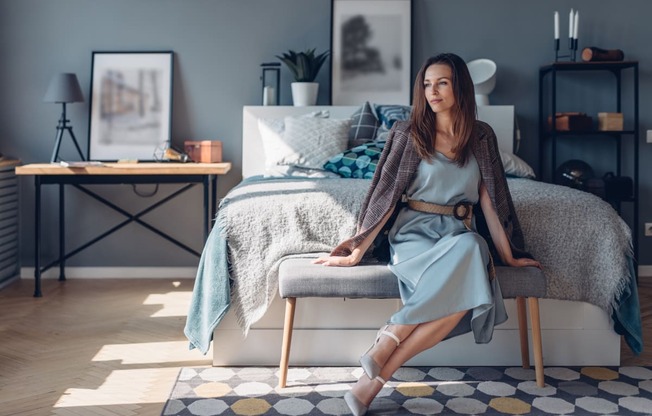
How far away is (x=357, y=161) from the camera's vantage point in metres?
4.09

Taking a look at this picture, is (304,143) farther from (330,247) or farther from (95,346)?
(95,346)

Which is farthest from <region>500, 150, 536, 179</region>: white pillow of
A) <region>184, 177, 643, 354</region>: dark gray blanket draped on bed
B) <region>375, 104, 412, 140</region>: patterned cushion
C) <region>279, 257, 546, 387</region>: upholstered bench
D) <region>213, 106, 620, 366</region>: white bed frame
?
<region>279, 257, 546, 387</region>: upholstered bench

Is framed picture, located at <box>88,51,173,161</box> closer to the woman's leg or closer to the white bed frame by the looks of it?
the white bed frame

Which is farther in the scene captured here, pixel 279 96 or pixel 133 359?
pixel 279 96

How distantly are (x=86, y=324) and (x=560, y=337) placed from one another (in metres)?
2.20

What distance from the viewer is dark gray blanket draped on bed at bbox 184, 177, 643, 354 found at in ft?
10.1

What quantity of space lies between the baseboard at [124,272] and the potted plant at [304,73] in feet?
4.23

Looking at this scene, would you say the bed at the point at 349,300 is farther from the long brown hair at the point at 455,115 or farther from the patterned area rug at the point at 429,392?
the long brown hair at the point at 455,115

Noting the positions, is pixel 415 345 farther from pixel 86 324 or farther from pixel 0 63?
pixel 0 63

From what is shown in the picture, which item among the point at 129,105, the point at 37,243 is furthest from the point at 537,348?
the point at 129,105

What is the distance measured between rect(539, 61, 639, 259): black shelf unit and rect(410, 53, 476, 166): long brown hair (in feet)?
6.93

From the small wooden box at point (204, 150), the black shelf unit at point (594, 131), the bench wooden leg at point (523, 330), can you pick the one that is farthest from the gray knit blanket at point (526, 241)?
the black shelf unit at point (594, 131)

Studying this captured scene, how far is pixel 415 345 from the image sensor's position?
267 cm

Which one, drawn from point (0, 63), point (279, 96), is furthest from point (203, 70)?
point (0, 63)
